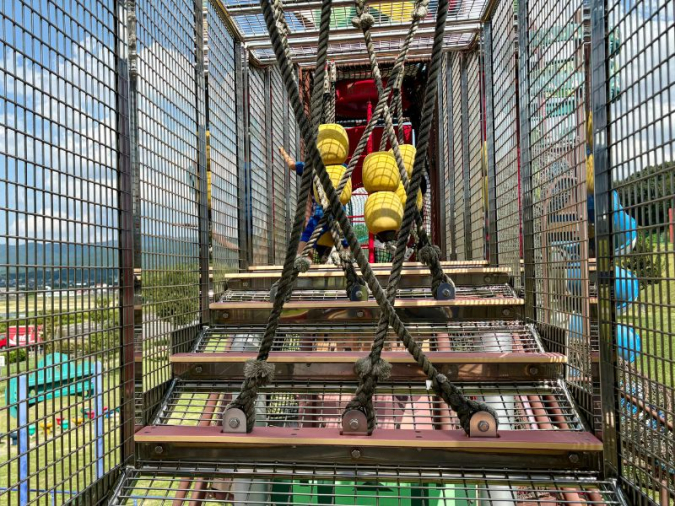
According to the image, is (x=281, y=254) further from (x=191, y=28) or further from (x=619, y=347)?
(x=619, y=347)

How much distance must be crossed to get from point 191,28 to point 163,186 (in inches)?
36.9

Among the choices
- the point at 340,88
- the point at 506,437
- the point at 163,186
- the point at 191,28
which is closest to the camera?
the point at 506,437

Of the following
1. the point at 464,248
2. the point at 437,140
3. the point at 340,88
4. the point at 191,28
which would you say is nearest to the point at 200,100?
the point at 191,28

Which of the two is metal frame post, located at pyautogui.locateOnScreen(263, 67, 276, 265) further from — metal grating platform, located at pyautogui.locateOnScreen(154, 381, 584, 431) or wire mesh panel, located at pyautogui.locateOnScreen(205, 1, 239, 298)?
metal grating platform, located at pyautogui.locateOnScreen(154, 381, 584, 431)

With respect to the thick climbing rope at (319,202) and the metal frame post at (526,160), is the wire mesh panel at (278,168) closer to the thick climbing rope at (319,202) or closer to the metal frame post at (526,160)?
the thick climbing rope at (319,202)

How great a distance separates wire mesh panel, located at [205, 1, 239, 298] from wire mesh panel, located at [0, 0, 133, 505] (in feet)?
2.95

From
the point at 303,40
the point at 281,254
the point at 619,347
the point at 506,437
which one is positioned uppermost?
the point at 303,40

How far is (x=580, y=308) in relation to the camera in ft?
5.56

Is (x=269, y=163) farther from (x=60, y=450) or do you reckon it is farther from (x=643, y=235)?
(x=643, y=235)

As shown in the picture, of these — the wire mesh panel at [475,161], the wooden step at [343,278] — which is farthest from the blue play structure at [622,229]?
the wire mesh panel at [475,161]

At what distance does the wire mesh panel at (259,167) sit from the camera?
11.5ft

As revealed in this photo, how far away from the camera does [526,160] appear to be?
226 centimetres

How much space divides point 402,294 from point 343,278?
331 millimetres

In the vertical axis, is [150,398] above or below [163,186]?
below
